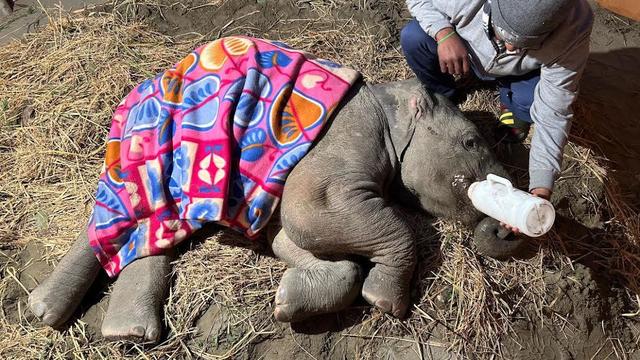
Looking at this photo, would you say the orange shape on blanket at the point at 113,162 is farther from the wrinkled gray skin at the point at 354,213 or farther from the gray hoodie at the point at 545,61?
the gray hoodie at the point at 545,61

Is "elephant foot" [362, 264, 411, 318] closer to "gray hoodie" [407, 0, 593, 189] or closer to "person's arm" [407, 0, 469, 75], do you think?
"gray hoodie" [407, 0, 593, 189]

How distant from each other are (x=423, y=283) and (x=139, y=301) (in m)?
1.45

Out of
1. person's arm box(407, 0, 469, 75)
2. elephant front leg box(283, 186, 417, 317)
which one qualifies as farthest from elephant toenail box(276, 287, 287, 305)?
person's arm box(407, 0, 469, 75)

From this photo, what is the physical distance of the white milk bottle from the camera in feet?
9.07

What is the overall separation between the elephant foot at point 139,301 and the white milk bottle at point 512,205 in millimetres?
1649

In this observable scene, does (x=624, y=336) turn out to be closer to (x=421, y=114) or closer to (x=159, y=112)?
(x=421, y=114)

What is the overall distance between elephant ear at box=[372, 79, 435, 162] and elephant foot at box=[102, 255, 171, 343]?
1385 mm

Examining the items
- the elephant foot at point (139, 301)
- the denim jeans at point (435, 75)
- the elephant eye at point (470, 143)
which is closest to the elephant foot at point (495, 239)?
the elephant eye at point (470, 143)

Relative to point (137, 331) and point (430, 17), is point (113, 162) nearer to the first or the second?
point (137, 331)

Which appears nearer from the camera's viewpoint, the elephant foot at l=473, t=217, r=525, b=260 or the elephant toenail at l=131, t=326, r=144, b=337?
the elephant toenail at l=131, t=326, r=144, b=337

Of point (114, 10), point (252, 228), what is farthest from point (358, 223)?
point (114, 10)

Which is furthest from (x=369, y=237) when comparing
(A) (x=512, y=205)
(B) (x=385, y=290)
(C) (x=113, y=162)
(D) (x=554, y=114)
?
(C) (x=113, y=162)

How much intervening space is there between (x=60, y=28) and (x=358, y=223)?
3152 mm

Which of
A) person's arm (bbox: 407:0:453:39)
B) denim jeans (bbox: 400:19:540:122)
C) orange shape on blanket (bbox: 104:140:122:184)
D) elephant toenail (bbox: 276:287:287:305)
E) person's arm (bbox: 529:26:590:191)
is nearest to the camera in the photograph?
elephant toenail (bbox: 276:287:287:305)
